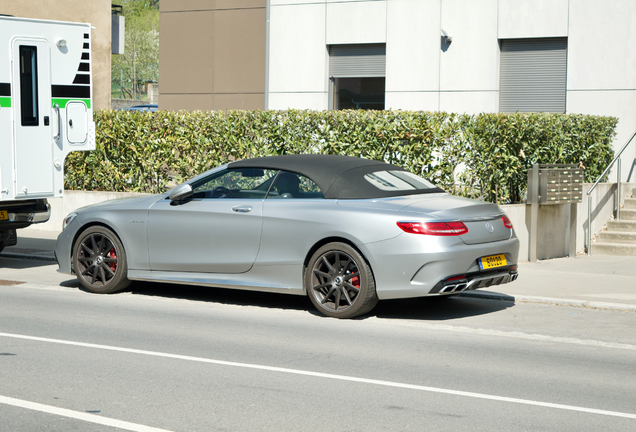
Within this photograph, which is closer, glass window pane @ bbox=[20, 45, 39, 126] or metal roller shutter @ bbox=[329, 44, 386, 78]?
glass window pane @ bbox=[20, 45, 39, 126]

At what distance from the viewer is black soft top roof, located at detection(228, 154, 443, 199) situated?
824 cm

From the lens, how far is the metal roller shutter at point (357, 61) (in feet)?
61.3


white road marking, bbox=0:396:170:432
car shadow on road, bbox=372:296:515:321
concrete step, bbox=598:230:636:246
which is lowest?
car shadow on road, bbox=372:296:515:321

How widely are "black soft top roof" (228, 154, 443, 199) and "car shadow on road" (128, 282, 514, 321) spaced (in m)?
1.30

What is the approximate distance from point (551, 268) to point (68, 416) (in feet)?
28.1

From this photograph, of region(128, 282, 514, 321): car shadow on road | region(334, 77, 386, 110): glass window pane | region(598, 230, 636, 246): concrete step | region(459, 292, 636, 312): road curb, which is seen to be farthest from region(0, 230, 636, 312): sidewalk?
region(334, 77, 386, 110): glass window pane

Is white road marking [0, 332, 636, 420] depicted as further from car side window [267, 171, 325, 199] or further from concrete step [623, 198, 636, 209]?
concrete step [623, 198, 636, 209]

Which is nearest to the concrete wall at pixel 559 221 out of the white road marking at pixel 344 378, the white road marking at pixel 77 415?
the white road marking at pixel 344 378

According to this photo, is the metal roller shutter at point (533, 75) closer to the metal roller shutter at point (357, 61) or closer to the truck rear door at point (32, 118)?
the metal roller shutter at point (357, 61)

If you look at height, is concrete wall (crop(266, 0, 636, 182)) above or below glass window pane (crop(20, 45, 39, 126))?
above

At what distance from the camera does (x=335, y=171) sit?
27.7 feet

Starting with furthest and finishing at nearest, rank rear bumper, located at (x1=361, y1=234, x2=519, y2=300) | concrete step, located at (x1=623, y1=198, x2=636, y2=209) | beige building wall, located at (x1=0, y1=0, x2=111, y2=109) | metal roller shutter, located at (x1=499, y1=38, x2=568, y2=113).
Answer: beige building wall, located at (x1=0, y1=0, x2=111, y2=109), metal roller shutter, located at (x1=499, y1=38, x2=568, y2=113), concrete step, located at (x1=623, y1=198, x2=636, y2=209), rear bumper, located at (x1=361, y1=234, x2=519, y2=300)

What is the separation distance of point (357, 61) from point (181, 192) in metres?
10.9

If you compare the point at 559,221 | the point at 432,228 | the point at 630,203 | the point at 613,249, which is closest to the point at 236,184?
the point at 432,228
